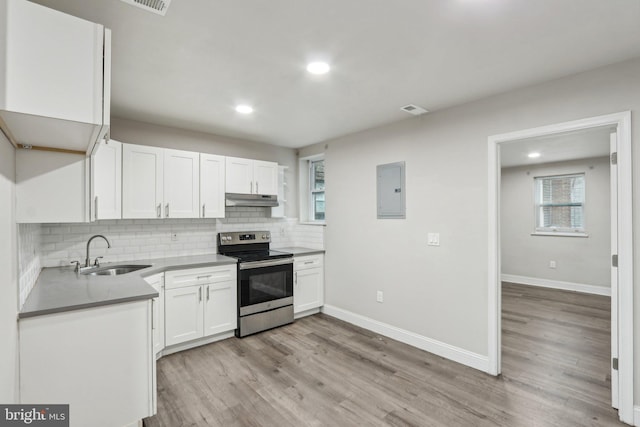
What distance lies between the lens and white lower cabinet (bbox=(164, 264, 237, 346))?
10.3 ft

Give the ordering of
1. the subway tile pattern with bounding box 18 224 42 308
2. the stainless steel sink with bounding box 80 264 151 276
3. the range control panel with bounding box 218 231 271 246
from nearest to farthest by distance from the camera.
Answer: the subway tile pattern with bounding box 18 224 42 308 < the stainless steel sink with bounding box 80 264 151 276 < the range control panel with bounding box 218 231 271 246

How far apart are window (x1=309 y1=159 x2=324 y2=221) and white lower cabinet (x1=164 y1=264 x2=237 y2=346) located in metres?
1.83

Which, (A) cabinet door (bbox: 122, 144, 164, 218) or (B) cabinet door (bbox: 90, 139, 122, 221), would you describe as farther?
(A) cabinet door (bbox: 122, 144, 164, 218)

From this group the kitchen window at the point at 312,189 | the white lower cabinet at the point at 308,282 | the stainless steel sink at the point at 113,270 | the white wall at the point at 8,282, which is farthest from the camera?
the kitchen window at the point at 312,189

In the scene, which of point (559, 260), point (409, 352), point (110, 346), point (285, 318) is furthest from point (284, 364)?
point (559, 260)

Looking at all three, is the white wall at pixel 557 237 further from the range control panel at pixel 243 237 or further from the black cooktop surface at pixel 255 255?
the range control panel at pixel 243 237

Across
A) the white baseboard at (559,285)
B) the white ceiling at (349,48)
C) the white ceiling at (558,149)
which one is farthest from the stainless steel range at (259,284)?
the white baseboard at (559,285)

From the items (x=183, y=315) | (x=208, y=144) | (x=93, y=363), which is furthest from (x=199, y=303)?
(x=208, y=144)

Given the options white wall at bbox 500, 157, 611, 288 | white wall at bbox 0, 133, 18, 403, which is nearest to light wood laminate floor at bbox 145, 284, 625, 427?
white wall at bbox 0, 133, 18, 403

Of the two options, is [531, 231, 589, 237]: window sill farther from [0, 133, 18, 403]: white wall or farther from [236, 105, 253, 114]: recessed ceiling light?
[0, 133, 18, 403]: white wall

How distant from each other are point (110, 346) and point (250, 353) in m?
1.64

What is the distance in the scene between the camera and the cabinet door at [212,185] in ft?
12.2

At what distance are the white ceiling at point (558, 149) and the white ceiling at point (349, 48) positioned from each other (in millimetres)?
1975

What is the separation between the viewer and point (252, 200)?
13.6 feet
